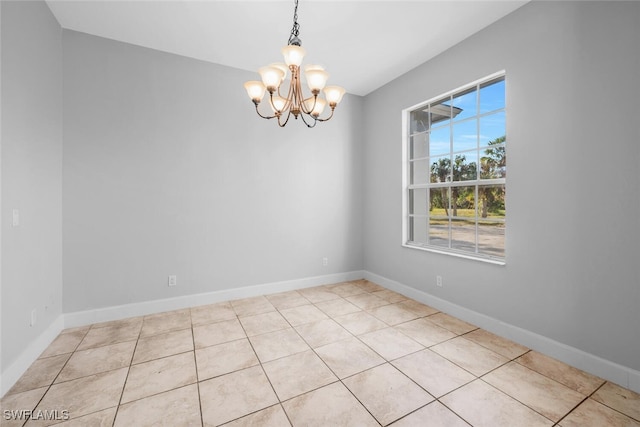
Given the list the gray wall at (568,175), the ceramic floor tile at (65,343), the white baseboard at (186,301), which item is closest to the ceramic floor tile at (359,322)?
the gray wall at (568,175)

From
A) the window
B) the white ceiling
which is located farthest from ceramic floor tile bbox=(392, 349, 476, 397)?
the white ceiling

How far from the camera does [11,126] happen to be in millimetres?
1884

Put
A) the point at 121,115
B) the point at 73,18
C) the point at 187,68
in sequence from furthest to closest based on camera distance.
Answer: the point at 187,68, the point at 121,115, the point at 73,18

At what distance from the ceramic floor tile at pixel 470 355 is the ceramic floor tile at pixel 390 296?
101 centimetres

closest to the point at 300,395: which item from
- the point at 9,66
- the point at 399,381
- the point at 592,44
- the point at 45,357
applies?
the point at 399,381

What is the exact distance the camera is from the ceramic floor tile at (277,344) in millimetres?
2203

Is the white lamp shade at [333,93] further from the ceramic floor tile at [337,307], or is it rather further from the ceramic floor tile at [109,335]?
the ceramic floor tile at [109,335]

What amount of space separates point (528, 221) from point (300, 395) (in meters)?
2.24

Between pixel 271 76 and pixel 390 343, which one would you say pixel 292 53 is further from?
pixel 390 343

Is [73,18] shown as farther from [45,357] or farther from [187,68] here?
[45,357]

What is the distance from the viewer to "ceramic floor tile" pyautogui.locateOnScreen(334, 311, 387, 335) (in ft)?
8.66

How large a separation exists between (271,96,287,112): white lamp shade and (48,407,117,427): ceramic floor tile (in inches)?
91.2

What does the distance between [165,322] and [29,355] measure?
3.16 ft

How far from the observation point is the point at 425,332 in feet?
8.42
